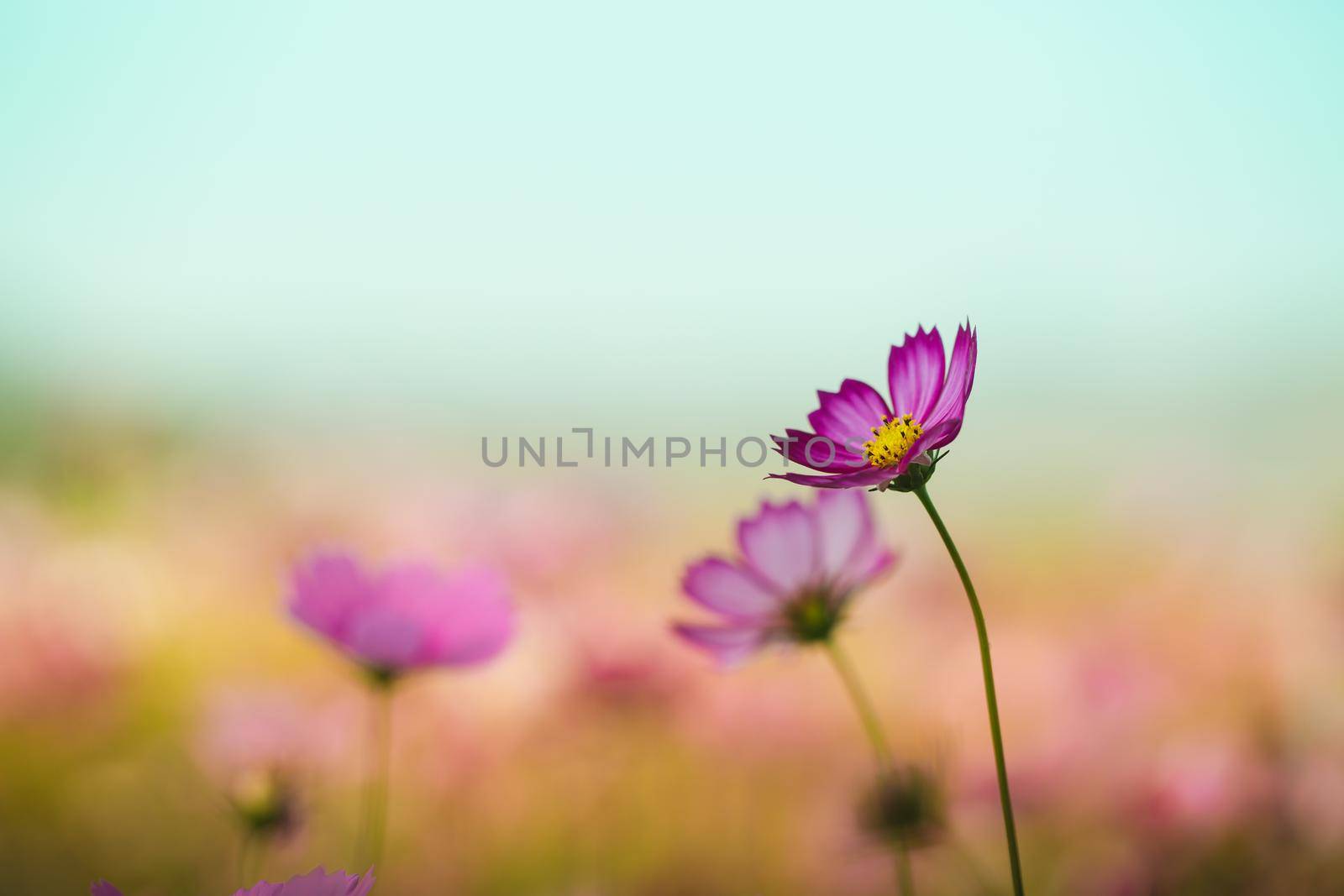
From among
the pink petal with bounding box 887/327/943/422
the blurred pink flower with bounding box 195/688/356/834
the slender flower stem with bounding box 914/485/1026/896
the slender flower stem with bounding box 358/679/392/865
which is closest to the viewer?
the slender flower stem with bounding box 914/485/1026/896

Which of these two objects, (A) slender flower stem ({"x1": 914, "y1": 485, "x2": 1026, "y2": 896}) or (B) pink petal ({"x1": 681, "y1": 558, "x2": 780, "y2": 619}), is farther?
(B) pink petal ({"x1": 681, "y1": 558, "x2": 780, "y2": 619})

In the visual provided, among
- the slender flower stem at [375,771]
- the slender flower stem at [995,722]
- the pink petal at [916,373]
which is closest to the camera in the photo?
the slender flower stem at [995,722]

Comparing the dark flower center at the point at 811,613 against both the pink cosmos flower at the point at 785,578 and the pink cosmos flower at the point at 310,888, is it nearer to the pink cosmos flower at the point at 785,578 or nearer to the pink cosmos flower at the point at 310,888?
the pink cosmos flower at the point at 785,578

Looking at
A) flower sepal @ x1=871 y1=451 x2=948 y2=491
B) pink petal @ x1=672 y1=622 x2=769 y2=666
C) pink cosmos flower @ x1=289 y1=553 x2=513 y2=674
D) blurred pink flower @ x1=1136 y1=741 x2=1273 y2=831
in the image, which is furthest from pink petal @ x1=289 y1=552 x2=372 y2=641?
blurred pink flower @ x1=1136 y1=741 x2=1273 y2=831

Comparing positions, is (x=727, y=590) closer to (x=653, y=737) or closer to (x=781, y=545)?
(x=781, y=545)

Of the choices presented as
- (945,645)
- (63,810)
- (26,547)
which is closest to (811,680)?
(945,645)

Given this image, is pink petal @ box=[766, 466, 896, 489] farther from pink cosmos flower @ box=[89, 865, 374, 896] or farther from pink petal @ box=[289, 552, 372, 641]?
pink petal @ box=[289, 552, 372, 641]

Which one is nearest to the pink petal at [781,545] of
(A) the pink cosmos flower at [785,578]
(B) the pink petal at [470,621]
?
(A) the pink cosmos flower at [785,578]

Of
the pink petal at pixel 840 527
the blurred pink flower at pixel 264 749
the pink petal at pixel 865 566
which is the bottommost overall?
the blurred pink flower at pixel 264 749

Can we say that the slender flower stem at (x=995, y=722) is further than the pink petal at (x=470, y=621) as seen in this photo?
No
